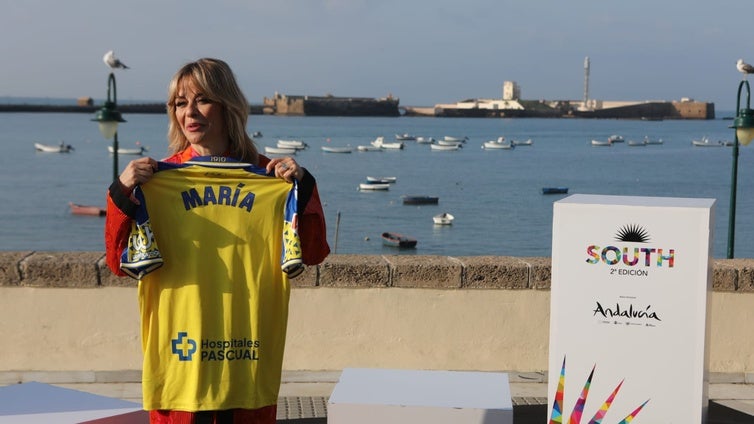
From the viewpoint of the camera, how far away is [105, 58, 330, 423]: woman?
3.51m

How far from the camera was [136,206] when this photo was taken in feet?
11.7

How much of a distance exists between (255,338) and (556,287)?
2.43 metres

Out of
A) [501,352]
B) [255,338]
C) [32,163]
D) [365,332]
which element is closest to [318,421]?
[365,332]

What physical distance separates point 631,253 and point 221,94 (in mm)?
2710

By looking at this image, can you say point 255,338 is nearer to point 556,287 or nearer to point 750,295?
point 556,287

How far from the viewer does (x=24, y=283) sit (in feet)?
22.8

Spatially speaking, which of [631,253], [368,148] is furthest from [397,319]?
[368,148]

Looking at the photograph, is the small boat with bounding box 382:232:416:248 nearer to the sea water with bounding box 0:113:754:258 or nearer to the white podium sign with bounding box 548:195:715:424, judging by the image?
the sea water with bounding box 0:113:754:258

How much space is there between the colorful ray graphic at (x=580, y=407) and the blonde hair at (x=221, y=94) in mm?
2649

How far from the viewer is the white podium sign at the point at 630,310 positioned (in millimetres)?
5379

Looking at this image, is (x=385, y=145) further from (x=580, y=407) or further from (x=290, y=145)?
(x=580, y=407)

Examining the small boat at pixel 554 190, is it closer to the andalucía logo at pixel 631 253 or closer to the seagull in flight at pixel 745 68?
the seagull in flight at pixel 745 68

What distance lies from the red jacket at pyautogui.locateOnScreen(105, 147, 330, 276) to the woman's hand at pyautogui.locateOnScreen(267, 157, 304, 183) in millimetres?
32

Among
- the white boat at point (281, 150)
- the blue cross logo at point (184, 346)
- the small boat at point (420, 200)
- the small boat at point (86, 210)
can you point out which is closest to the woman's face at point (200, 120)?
the blue cross logo at point (184, 346)
